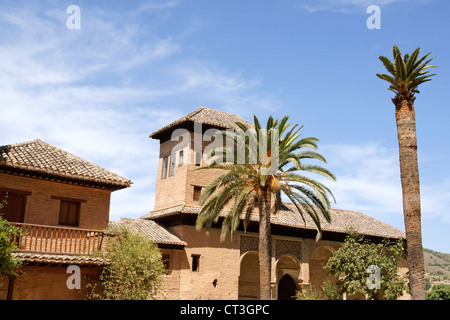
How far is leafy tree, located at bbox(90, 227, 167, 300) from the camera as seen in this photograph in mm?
18797

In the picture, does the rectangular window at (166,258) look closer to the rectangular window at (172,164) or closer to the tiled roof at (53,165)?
the tiled roof at (53,165)

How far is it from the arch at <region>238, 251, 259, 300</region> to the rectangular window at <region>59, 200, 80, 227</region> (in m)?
10.7

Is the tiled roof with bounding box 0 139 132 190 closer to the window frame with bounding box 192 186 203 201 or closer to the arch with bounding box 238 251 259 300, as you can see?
the window frame with bounding box 192 186 203 201

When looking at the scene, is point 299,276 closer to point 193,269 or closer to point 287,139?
point 193,269

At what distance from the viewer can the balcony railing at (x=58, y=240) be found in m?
17.7

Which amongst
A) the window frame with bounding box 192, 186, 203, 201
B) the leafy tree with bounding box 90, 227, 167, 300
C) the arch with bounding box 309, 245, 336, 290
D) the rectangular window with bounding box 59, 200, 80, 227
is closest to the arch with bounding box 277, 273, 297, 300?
the arch with bounding box 309, 245, 336, 290

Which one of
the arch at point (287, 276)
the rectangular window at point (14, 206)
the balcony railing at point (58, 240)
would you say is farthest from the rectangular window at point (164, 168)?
the rectangular window at point (14, 206)

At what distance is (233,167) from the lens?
1939cm

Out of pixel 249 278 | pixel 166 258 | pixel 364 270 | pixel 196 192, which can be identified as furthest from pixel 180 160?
pixel 364 270

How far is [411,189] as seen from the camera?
17.7 m

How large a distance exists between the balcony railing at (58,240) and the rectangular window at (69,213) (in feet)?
1.70

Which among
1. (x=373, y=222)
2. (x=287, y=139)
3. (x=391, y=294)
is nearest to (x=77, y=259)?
(x=287, y=139)

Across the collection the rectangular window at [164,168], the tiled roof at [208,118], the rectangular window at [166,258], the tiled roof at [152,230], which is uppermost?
the tiled roof at [208,118]

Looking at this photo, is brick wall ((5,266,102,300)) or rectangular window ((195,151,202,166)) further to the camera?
rectangular window ((195,151,202,166))
